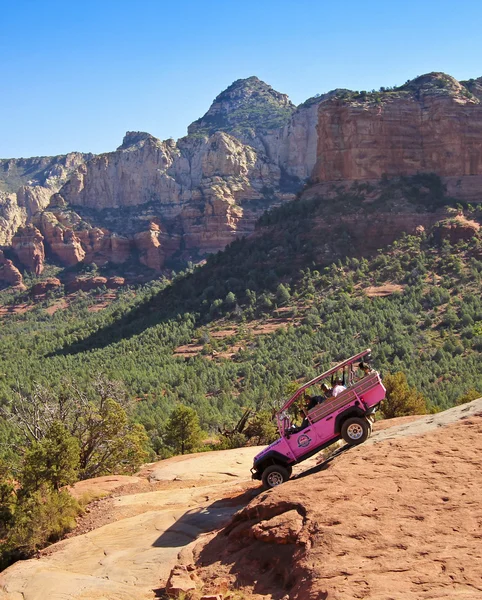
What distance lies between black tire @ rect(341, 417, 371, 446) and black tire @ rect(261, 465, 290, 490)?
5.30 ft

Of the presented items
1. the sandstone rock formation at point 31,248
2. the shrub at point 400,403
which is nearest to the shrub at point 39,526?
the shrub at point 400,403

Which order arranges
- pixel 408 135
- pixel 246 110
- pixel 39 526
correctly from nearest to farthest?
pixel 39 526 < pixel 408 135 < pixel 246 110

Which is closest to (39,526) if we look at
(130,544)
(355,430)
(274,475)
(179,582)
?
(130,544)

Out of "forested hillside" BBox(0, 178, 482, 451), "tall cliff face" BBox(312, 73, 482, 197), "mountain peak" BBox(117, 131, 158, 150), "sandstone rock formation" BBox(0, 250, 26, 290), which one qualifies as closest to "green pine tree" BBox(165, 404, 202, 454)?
"forested hillside" BBox(0, 178, 482, 451)

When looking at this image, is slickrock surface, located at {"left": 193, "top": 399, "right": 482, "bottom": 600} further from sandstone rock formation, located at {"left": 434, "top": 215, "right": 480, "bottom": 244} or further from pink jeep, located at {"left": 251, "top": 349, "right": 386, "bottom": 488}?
sandstone rock formation, located at {"left": 434, "top": 215, "right": 480, "bottom": 244}

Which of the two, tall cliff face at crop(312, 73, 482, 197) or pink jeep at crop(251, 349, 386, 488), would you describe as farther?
tall cliff face at crop(312, 73, 482, 197)

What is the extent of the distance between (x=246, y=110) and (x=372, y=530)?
174 metres

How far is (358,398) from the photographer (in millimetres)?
14180

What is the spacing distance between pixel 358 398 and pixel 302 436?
1.56 m

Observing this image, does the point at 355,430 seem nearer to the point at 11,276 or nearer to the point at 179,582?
the point at 179,582

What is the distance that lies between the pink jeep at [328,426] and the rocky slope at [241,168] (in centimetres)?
5976

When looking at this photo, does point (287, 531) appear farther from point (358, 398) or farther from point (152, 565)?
point (358, 398)

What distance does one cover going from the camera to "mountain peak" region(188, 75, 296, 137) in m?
162

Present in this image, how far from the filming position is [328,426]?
14.3 meters
